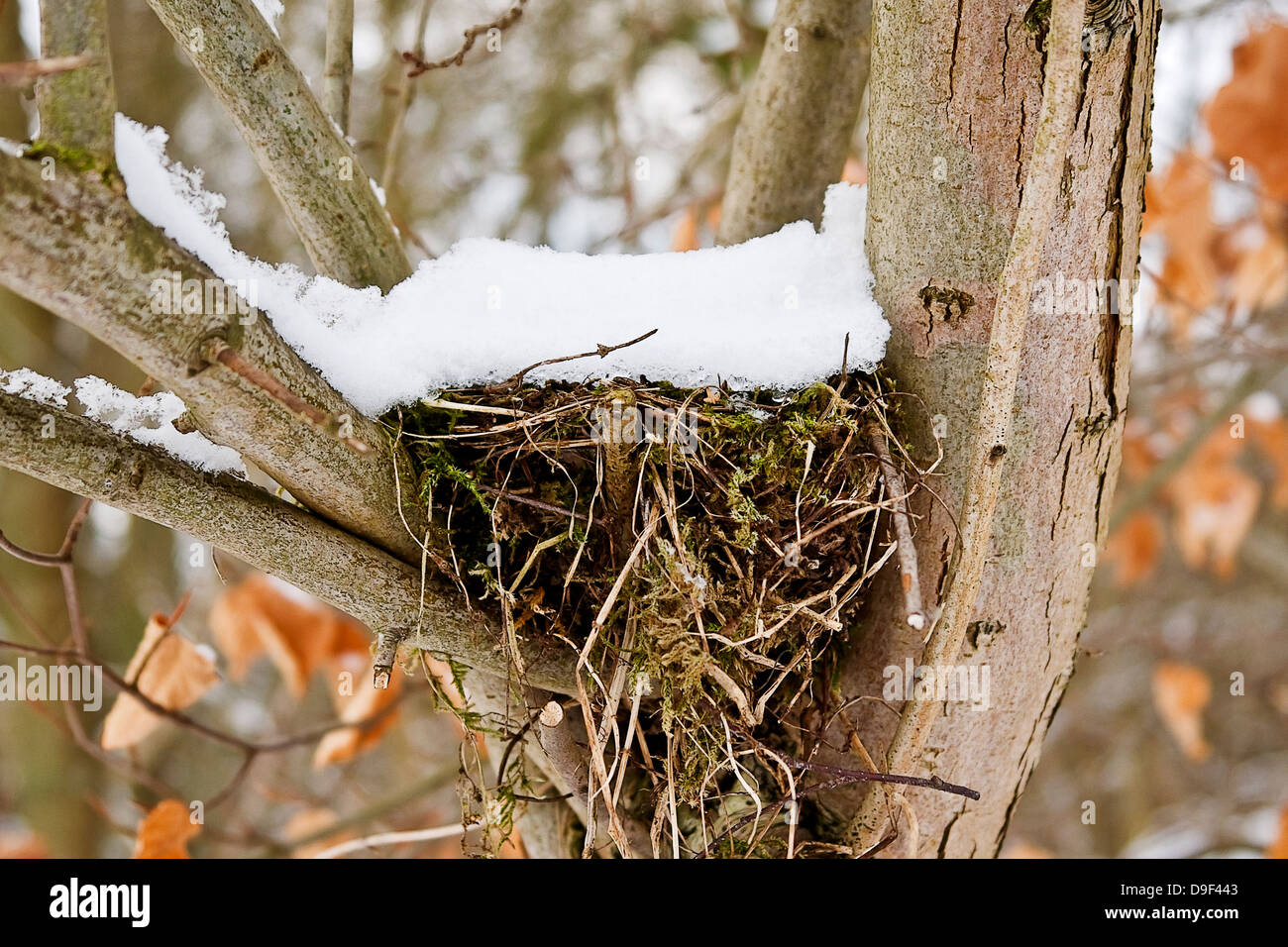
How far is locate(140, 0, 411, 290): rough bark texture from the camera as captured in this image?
0.97 metres

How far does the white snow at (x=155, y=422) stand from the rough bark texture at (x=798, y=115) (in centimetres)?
97

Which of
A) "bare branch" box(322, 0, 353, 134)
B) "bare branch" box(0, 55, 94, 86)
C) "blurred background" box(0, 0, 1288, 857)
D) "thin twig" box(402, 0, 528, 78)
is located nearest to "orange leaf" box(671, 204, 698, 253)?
"blurred background" box(0, 0, 1288, 857)

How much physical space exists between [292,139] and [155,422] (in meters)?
0.36

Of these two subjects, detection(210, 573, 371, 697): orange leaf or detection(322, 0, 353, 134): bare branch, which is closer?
detection(322, 0, 353, 134): bare branch

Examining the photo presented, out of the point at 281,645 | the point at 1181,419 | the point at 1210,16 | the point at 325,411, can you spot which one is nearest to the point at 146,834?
the point at 281,645

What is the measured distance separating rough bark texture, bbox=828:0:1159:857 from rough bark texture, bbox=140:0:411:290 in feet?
2.07

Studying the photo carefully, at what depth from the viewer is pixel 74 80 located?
658 millimetres

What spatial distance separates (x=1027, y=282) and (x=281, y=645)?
175 centimetres

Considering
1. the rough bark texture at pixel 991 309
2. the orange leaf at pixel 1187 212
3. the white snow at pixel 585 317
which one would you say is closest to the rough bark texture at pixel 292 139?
the white snow at pixel 585 317

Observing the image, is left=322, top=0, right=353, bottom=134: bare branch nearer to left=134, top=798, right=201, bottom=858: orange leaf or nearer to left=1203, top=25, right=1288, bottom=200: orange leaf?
left=134, top=798, right=201, bottom=858: orange leaf

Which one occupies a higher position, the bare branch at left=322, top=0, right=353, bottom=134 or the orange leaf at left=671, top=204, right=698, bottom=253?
the orange leaf at left=671, top=204, right=698, bottom=253

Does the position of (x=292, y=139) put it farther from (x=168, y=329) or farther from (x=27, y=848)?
(x=27, y=848)

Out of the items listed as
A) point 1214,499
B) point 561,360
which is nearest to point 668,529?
point 561,360

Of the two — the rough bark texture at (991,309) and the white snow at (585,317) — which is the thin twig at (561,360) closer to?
the white snow at (585,317)
